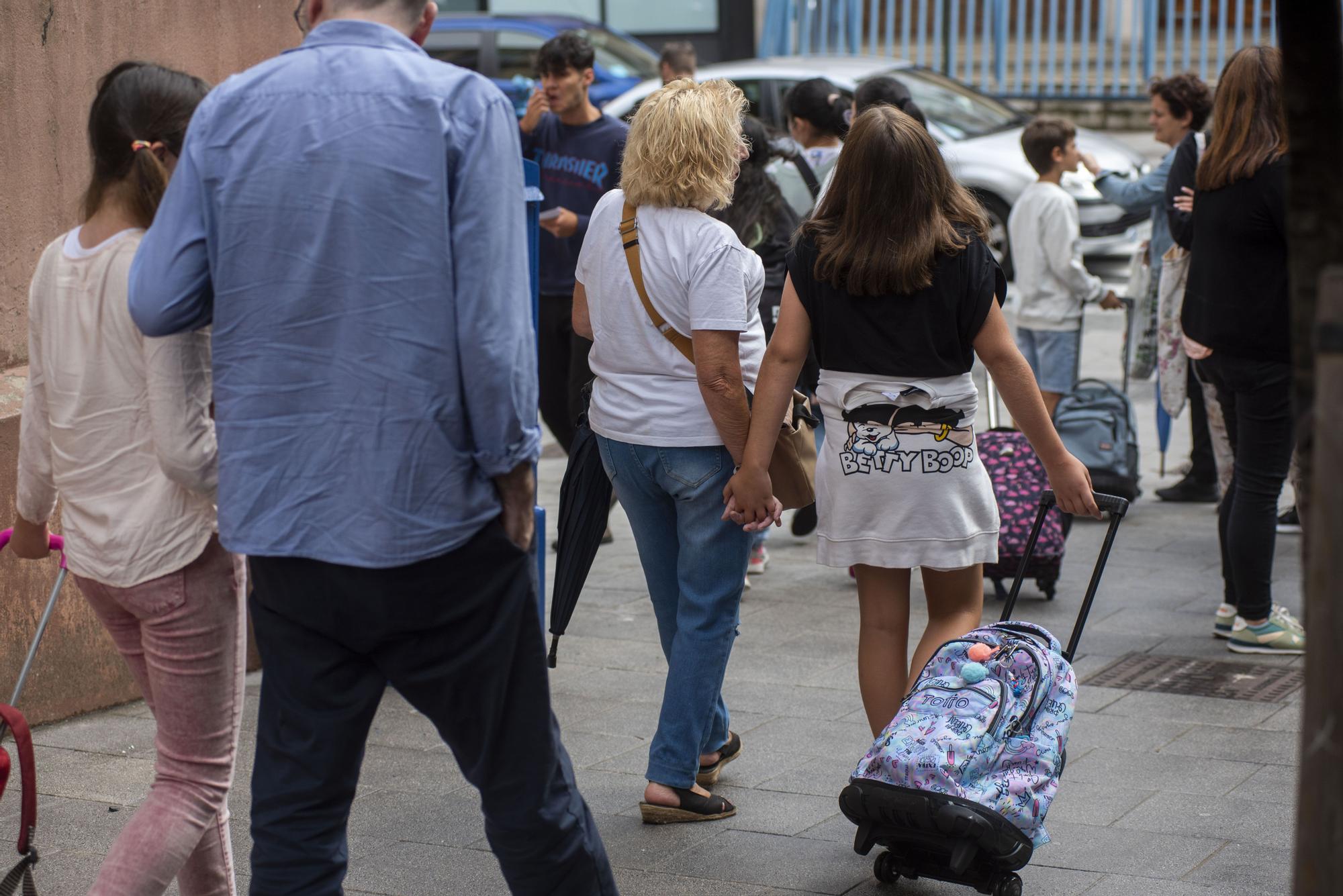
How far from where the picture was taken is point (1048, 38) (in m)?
21.0

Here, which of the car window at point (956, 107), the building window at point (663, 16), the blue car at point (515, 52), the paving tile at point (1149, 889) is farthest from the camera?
the building window at point (663, 16)

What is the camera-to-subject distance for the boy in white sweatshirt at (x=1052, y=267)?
296 inches

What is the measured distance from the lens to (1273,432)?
5.12 m

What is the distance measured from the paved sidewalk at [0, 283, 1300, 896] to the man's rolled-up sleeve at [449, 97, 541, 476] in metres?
1.52

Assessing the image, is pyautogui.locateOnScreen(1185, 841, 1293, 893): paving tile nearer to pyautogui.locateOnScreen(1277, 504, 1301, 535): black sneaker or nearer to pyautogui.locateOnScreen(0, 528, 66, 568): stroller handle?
pyautogui.locateOnScreen(0, 528, 66, 568): stroller handle

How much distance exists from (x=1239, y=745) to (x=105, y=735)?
125 inches

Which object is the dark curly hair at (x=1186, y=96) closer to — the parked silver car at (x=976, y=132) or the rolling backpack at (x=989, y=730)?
the rolling backpack at (x=989, y=730)

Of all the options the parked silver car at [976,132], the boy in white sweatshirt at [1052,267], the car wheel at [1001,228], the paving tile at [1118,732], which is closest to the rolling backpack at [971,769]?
the paving tile at [1118,732]

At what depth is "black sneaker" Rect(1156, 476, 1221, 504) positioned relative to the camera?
759cm

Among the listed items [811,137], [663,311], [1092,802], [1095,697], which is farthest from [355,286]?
[811,137]

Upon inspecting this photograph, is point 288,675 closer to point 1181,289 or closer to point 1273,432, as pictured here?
point 1273,432

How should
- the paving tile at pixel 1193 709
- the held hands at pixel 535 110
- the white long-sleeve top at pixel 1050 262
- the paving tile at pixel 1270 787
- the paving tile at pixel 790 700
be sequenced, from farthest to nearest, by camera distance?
the white long-sleeve top at pixel 1050 262 → the held hands at pixel 535 110 → the paving tile at pixel 790 700 → the paving tile at pixel 1193 709 → the paving tile at pixel 1270 787

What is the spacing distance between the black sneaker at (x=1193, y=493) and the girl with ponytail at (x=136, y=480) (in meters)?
5.64

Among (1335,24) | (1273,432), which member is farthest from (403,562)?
(1273,432)
